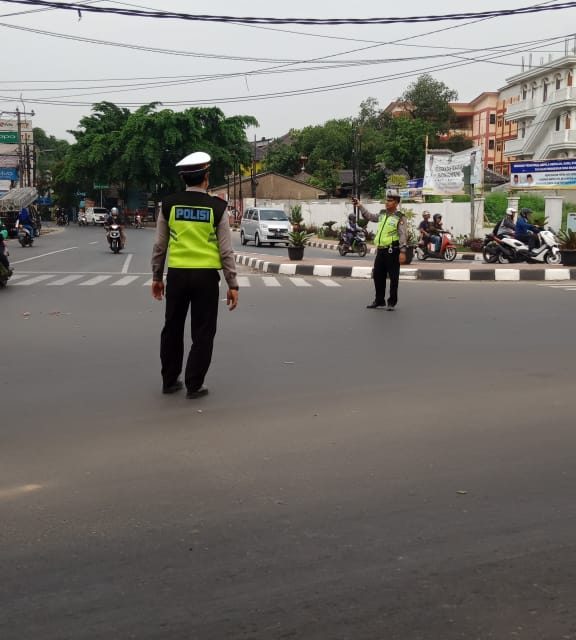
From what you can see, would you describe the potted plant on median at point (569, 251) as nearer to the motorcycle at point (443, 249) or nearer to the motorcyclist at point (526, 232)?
the motorcyclist at point (526, 232)

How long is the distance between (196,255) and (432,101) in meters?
66.1

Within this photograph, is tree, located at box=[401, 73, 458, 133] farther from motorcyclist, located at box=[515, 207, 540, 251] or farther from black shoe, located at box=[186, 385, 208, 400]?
black shoe, located at box=[186, 385, 208, 400]

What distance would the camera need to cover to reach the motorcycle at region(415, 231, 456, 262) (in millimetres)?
22781

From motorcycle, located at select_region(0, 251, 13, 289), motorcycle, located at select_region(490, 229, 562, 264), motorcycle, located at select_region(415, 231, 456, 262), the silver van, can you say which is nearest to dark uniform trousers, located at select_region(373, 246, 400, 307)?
motorcycle, located at select_region(0, 251, 13, 289)

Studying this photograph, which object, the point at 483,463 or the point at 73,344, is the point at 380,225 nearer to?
the point at 73,344

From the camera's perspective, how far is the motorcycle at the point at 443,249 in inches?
897

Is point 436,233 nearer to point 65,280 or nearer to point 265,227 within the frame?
point 65,280

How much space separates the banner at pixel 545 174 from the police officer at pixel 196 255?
1066 inches

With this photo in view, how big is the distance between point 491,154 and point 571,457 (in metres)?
77.8

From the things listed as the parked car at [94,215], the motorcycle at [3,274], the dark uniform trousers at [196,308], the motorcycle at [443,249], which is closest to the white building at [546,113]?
the motorcycle at [443,249]

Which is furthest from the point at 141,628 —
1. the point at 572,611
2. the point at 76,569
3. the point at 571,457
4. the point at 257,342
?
the point at 257,342

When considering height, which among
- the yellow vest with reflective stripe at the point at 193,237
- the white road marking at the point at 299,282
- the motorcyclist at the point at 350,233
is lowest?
the white road marking at the point at 299,282

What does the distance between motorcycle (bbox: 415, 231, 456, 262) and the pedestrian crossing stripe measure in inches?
277

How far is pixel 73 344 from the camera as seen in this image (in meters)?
7.89
